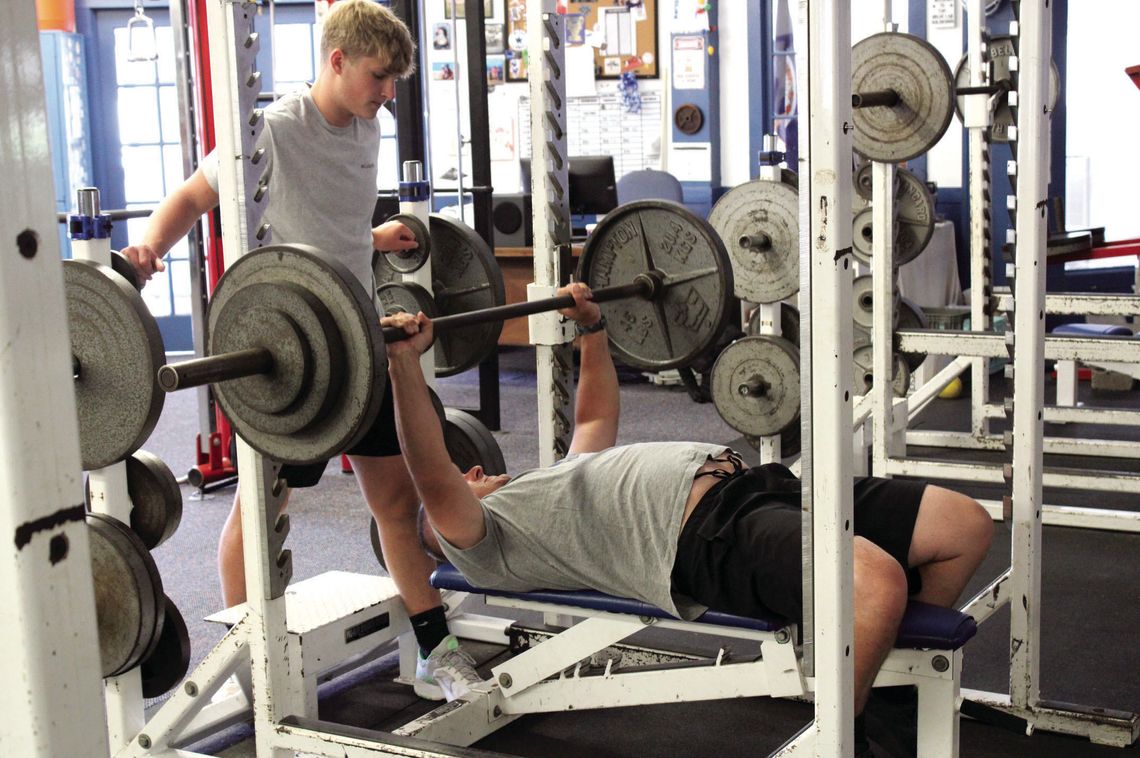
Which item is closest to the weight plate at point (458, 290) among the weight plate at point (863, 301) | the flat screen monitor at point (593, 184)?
the weight plate at point (863, 301)

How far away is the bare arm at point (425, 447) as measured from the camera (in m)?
1.96

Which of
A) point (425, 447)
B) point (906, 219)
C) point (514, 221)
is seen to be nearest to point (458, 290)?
point (425, 447)

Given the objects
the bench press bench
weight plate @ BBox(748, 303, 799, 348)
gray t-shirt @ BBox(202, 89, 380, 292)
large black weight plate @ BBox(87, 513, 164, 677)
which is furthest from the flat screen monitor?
large black weight plate @ BBox(87, 513, 164, 677)

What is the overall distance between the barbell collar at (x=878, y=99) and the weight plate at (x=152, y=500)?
225cm

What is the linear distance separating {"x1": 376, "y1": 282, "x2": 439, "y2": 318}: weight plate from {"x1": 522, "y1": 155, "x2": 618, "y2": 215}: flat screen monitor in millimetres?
3137

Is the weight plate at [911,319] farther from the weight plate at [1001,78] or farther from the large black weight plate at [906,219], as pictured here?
the weight plate at [1001,78]

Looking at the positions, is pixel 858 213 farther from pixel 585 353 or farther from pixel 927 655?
pixel 927 655

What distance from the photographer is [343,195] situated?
94.5 inches

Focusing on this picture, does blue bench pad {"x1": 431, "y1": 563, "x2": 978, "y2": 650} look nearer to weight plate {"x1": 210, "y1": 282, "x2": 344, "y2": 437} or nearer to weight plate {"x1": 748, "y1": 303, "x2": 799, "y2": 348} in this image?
weight plate {"x1": 210, "y1": 282, "x2": 344, "y2": 437}

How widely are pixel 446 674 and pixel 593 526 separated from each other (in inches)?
26.8

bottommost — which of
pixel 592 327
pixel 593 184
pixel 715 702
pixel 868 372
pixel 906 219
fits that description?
pixel 715 702

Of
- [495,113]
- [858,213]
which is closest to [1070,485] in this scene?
[858,213]

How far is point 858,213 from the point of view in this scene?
4.63m

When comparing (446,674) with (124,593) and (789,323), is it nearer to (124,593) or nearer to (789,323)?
(124,593)
